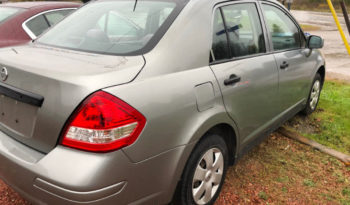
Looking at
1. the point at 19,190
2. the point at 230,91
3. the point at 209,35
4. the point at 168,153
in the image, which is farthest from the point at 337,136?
the point at 19,190

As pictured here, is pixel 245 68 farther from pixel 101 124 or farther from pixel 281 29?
pixel 101 124

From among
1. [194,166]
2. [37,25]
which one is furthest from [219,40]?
[37,25]

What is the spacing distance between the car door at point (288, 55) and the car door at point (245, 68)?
0.62 ft

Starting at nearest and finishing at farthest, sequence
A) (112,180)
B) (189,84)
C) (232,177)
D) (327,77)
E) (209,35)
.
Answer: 1. (112,180)
2. (189,84)
3. (209,35)
4. (232,177)
5. (327,77)

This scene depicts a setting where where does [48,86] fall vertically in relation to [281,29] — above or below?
above

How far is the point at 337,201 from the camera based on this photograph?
267 cm

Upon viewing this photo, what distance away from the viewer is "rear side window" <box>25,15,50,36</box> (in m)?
4.70

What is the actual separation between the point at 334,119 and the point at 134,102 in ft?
12.3

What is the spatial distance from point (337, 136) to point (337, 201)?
4.82 ft

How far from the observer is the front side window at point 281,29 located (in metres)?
3.19

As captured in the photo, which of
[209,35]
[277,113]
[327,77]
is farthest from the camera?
[327,77]

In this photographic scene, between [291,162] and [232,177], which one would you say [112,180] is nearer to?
[232,177]

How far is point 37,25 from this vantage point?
480cm

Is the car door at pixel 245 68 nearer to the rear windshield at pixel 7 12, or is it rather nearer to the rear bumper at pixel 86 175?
the rear bumper at pixel 86 175
